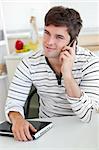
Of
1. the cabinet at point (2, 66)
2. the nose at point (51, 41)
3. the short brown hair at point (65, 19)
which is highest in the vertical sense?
the short brown hair at point (65, 19)

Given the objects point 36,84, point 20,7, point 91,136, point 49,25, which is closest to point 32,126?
point 91,136

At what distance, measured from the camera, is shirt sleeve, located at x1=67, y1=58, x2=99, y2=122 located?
133cm

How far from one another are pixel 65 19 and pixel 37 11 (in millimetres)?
1435

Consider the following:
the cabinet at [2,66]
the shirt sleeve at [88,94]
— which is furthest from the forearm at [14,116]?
the cabinet at [2,66]

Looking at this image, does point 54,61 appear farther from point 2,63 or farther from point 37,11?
point 37,11

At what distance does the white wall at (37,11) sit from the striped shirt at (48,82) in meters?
1.21

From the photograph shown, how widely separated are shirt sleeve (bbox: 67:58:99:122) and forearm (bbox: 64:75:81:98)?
20 mm

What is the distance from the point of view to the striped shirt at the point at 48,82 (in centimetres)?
148

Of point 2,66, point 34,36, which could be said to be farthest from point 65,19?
point 2,66

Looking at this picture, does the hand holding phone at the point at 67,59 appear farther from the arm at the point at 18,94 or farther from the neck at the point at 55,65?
the arm at the point at 18,94

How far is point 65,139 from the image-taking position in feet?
3.76

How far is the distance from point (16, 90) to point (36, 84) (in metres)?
0.12

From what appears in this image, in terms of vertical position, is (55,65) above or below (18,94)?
above

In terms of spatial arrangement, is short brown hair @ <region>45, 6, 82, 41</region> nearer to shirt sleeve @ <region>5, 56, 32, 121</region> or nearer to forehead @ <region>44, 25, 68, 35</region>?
forehead @ <region>44, 25, 68, 35</region>
